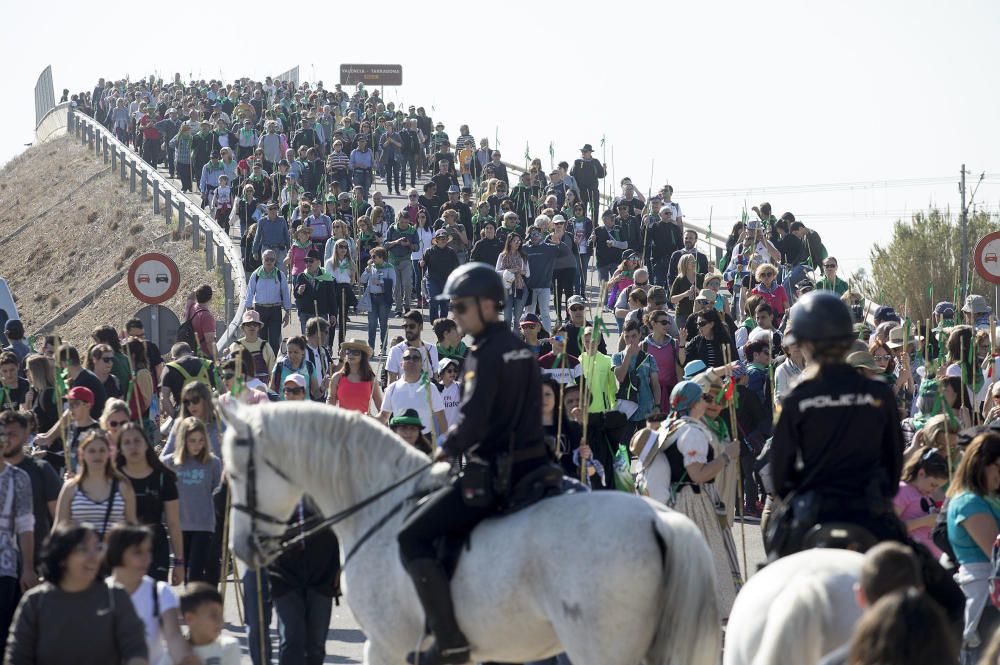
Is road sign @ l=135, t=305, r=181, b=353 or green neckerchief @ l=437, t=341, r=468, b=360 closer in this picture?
green neckerchief @ l=437, t=341, r=468, b=360

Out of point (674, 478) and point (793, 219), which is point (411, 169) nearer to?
point (793, 219)

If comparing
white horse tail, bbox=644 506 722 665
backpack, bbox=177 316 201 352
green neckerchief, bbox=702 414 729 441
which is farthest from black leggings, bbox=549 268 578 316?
white horse tail, bbox=644 506 722 665

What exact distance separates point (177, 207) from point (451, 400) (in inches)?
1030

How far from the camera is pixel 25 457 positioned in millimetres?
11656

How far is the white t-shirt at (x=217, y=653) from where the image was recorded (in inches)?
361

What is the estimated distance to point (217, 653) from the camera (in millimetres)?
9188

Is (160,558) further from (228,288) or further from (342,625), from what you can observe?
(228,288)

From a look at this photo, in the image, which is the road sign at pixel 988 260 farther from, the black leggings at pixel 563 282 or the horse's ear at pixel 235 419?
the horse's ear at pixel 235 419

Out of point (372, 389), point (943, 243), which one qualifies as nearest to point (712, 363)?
point (372, 389)

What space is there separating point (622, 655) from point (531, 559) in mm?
622

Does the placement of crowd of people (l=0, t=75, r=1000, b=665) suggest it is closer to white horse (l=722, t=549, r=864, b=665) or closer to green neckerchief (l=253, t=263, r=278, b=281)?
green neckerchief (l=253, t=263, r=278, b=281)

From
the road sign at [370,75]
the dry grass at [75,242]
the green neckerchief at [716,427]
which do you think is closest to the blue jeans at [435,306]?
the dry grass at [75,242]

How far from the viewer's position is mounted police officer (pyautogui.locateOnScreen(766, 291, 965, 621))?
8.11 metres

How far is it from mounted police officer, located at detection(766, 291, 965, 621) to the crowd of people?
13mm
